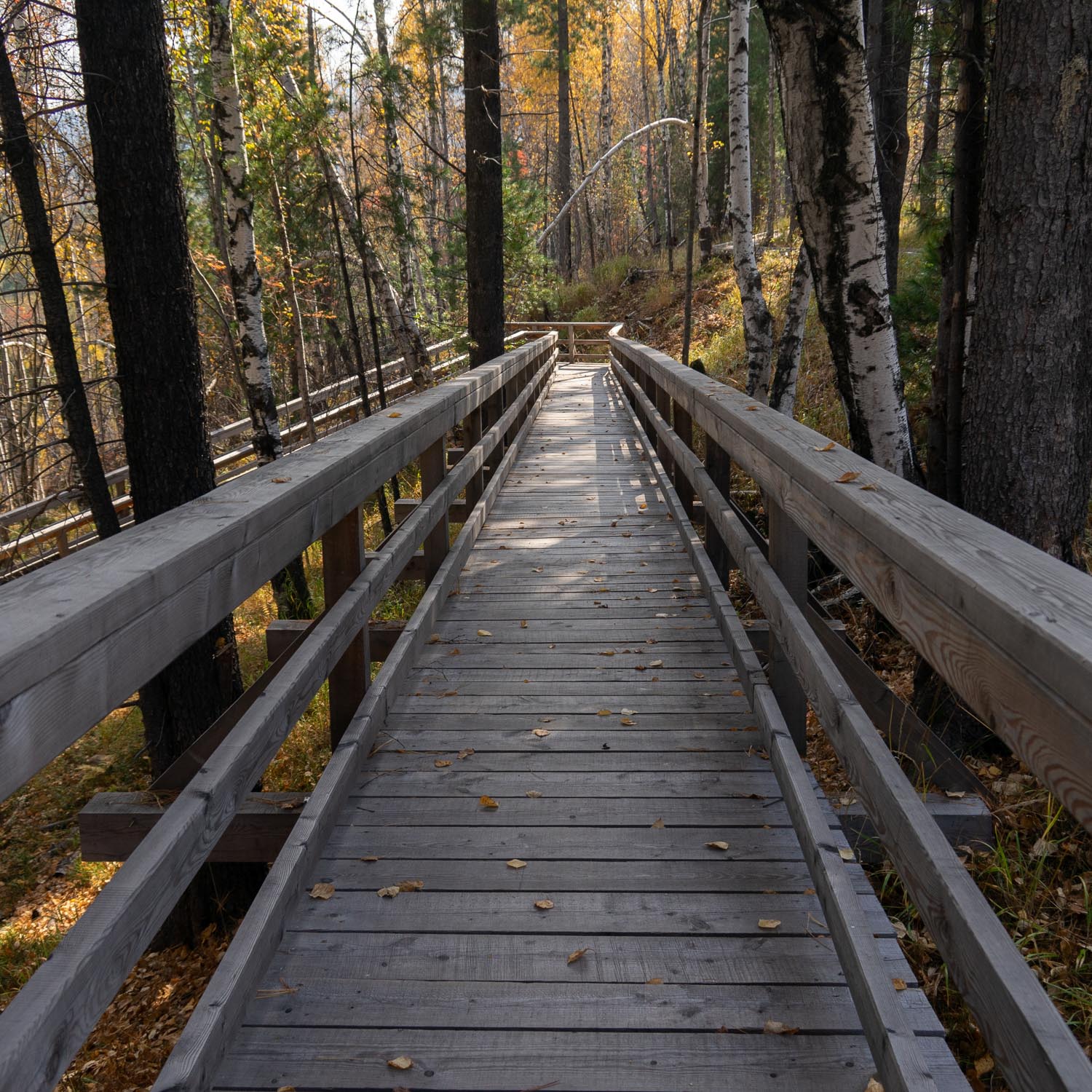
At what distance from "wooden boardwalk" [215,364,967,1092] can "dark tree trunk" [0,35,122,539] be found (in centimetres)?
428

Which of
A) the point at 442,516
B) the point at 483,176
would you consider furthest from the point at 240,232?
the point at 442,516

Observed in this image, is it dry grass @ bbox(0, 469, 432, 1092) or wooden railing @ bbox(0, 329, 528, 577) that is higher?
wooden railing @ bbox(0, 329, 528, 577)

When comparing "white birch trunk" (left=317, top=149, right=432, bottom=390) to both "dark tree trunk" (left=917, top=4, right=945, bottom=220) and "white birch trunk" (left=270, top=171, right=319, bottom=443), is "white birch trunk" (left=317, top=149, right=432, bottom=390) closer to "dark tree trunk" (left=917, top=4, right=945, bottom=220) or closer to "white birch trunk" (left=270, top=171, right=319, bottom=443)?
"white birch trunk" (left=270, top=171, right=319, bottom=443)

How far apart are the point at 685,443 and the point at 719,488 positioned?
165cm

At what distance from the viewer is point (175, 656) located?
6.26 ft

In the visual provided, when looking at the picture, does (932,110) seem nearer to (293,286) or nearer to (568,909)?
(568,909)

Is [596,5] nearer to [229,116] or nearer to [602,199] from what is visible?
[602,199]

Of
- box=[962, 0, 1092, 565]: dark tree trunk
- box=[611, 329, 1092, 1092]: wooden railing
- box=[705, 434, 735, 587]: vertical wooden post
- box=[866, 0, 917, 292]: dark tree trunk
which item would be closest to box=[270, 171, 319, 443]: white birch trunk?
box=[866, 0, 917, 292]: dark tree trunk

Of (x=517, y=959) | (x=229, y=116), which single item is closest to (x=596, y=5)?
(x=229, y=116)

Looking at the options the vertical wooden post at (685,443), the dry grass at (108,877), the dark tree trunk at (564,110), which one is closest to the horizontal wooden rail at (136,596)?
the dry grass at (108,877)

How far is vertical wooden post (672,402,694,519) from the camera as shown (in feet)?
23.2

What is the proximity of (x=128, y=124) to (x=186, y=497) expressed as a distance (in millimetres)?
2299

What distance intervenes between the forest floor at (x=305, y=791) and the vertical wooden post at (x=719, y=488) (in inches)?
48.1

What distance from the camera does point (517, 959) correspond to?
7.96ft
